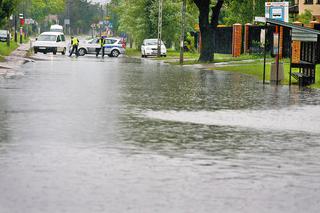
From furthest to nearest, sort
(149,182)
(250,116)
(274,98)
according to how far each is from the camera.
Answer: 1. (274,98)
2. (250,116)
3. (149,182)

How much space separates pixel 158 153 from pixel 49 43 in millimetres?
60701

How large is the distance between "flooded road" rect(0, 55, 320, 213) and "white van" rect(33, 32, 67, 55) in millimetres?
47238

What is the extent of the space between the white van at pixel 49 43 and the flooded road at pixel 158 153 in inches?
1860

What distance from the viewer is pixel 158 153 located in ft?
42.2

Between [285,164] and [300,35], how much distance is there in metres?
19.6

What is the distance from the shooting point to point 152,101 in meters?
23.0

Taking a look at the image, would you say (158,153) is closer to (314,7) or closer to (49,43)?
(314,7)

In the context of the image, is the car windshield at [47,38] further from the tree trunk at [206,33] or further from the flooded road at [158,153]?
the flooded road at [158,153]

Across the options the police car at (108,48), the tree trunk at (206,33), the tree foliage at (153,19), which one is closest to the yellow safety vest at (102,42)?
the police car at (108,48)

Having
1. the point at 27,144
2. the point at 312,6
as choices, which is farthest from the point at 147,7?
the point at 27,144

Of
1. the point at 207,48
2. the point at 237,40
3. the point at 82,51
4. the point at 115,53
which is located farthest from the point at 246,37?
the point at 82,51

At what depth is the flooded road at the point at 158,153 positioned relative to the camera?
919 cm

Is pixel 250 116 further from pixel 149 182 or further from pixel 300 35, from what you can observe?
pixel 300 35

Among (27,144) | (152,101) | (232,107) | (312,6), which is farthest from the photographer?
(312,6)
